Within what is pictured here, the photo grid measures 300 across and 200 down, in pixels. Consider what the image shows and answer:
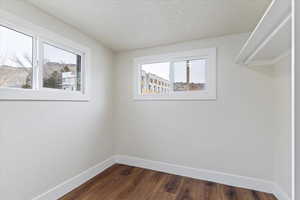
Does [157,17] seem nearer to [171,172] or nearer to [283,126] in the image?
[283,126]

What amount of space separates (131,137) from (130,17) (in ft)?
6.85

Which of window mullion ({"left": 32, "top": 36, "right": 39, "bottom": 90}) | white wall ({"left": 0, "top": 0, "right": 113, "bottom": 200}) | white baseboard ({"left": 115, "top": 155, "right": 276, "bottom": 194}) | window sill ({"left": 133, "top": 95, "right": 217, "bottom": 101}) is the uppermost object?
window mullion ({"left": 32, "top": 36, "right": 39, "bottom": 90})

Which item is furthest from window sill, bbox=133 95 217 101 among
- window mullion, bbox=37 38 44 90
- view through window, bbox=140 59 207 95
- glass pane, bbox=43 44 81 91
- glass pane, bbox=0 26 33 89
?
glass pane, bbox=0 26 33 89

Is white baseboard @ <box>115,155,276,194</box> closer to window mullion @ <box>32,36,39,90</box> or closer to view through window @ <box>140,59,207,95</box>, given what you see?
view through window @ <box>140,59,207,95</box>

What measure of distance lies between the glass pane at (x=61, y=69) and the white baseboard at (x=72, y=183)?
1292mm

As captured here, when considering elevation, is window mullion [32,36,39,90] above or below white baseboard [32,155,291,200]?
above

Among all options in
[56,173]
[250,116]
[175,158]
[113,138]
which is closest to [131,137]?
[113,138]

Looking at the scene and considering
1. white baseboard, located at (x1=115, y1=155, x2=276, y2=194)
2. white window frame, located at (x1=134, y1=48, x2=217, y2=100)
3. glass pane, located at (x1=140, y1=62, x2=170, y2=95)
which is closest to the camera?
white baseboard, located at (x1=115, y1=155, x2=276, y2=194)

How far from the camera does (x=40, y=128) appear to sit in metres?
1.76

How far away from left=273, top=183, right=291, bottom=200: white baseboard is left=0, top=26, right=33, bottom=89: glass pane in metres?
3.26

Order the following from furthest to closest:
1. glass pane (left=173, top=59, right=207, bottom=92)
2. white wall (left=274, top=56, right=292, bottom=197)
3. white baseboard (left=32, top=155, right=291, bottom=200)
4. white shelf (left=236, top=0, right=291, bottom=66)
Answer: glass pane (left=173, top=59, right=207, bottom=92) < white baseboard (left=32, top=155, right=291, bottom=200) < white wall (left=274, top=56, right=292, bottom=197) < white shelf (left=236, top=0, right=291, bottom=66)

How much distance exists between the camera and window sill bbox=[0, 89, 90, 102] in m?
1.47

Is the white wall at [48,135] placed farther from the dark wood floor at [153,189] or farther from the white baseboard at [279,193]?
the white baseboard at [279,193]

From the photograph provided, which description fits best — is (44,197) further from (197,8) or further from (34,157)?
(197,8)
